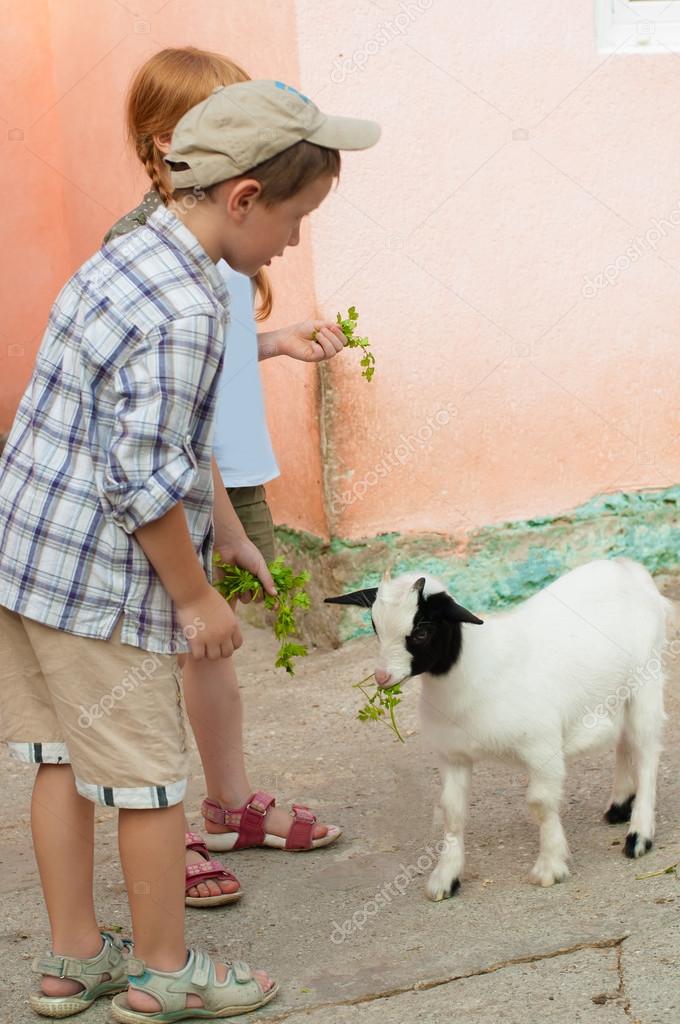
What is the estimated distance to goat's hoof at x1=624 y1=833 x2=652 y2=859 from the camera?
11.2ft

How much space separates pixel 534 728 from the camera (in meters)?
3.28

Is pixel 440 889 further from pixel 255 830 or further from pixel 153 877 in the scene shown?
pixel 153 877

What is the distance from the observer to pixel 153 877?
2.59 meters

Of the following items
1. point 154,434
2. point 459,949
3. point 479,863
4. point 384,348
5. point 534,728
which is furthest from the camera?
point 384,348

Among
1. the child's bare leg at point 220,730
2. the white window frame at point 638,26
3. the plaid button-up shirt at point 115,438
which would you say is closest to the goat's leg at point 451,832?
the child's bare leg at point 220,730

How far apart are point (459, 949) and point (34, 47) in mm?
5923

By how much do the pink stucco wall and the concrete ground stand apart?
46.2 inches

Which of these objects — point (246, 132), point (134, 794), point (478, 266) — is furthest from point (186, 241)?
point (478, 266)

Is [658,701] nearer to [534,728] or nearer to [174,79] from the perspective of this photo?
[534,728]

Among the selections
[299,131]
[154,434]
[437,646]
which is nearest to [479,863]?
[437,646]

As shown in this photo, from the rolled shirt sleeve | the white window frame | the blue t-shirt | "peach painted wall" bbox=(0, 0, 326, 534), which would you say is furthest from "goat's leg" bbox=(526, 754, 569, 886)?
the white window frame

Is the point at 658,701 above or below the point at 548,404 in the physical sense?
below

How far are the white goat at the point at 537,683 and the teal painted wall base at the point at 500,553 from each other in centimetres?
164

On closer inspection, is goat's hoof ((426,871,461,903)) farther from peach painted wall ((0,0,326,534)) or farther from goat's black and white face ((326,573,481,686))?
peach painted wall ((0,0,326,534))
